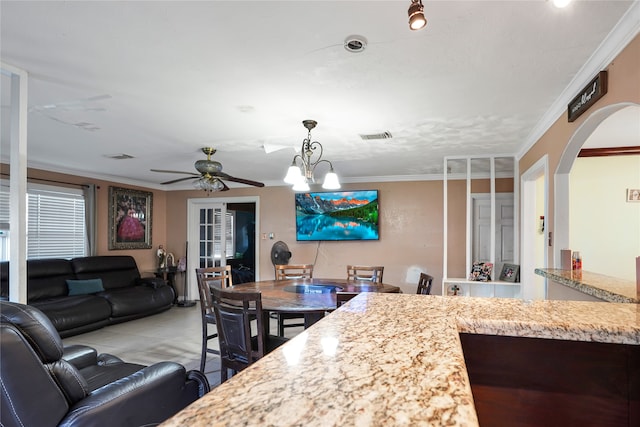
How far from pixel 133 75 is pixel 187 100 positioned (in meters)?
0.45

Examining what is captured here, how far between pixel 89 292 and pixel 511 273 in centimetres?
567

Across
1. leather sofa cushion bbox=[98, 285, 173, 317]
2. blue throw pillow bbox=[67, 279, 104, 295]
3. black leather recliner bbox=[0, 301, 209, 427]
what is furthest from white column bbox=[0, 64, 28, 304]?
blue throw pillow bbox=[67, 279, 104, 295]

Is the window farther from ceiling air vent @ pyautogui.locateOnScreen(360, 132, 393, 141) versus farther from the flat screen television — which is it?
ceiling air vent @ pyautogui.locateOnScreen(360, 132, 393, 141)

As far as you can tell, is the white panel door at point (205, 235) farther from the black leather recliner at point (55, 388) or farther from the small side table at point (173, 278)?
the black leather recliner at point (55, 388)

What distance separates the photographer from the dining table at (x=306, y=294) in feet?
8.44

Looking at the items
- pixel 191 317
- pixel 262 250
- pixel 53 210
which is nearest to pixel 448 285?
pixel 262 250

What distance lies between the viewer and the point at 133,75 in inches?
89.3

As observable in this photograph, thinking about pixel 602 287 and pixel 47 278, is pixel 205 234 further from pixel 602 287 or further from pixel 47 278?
pixel 602 287

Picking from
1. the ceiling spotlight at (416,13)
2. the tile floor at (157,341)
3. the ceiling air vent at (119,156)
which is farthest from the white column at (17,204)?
the ceiling air vent at (119,156)

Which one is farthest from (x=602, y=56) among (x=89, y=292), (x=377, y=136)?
(x=89, y=292)

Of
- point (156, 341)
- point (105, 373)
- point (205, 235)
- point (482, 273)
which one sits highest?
point (205, 235)

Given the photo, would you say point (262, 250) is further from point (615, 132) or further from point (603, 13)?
point (603, 13)

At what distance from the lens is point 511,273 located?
4.45 metres

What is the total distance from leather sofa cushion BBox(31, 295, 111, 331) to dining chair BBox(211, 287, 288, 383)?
8.86 ft
